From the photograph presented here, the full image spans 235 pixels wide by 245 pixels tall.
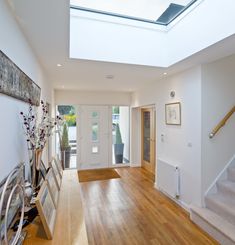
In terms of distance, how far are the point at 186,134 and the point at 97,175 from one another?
2855 mm

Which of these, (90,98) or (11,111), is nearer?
(11,111)

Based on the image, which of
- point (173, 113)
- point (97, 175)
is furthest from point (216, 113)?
point (97, 175)

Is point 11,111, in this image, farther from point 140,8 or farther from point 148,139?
point 148,139

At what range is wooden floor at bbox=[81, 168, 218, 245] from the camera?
7.62 feet

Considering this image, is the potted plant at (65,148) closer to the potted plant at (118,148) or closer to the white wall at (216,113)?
the potted plant at (118,148)

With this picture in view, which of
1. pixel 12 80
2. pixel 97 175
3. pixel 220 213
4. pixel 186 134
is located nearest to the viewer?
pixel 12 80

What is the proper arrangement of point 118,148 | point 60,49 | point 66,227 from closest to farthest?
point 66,227 < point 60,49 < point 118,148

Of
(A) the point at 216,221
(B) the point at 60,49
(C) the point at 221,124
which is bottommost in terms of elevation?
(A) the point at 216,221

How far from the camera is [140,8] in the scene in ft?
9.01

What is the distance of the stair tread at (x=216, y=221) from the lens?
7.23ft

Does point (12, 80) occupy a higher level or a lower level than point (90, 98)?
lower

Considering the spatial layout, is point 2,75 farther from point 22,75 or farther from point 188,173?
point 188,173

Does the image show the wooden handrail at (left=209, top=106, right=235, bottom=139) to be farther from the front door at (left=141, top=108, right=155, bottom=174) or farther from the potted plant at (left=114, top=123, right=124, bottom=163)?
the potted plant at (left=114, top=123, right=124, bottom=163)

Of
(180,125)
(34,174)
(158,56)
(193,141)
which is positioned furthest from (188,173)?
(34,174)
